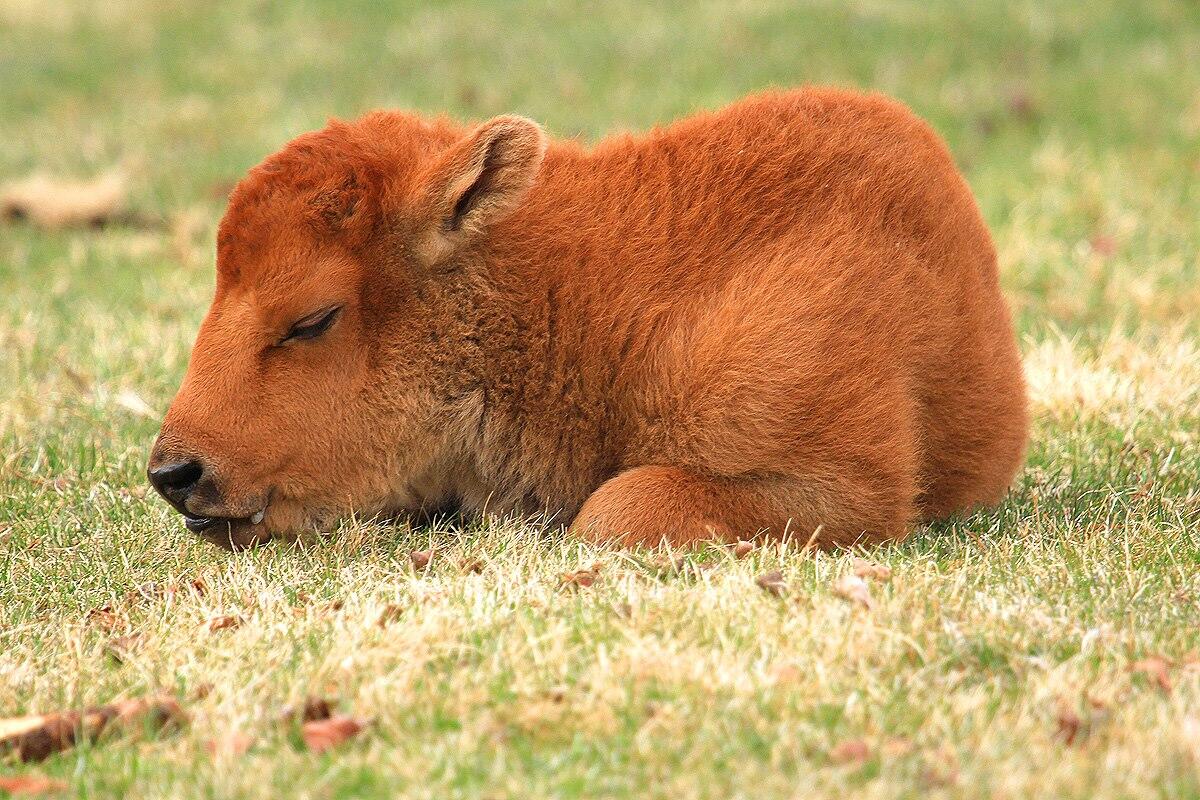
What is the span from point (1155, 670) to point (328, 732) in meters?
1.93

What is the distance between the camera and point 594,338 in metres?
4.62

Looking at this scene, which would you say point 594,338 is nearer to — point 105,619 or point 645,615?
point 645,615

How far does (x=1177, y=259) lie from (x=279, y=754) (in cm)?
684

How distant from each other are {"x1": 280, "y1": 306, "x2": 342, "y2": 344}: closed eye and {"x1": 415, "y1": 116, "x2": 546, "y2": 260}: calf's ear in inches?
13.8

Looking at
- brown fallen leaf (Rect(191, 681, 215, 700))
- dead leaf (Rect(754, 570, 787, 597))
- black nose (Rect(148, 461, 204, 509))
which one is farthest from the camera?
black nose (Rect(148, 461, 204, 509))

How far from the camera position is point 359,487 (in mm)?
4719

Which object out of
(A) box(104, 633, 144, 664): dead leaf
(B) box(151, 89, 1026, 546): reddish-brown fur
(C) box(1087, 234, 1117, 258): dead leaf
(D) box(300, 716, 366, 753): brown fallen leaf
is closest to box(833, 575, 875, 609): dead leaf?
(B) box(151, 89, 1026, 546): reddish-brown fur

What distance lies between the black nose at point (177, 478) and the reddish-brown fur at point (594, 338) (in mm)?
31

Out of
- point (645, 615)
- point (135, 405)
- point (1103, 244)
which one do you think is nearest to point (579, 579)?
point (645, 615)

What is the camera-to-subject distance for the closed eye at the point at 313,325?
4527 millimetres

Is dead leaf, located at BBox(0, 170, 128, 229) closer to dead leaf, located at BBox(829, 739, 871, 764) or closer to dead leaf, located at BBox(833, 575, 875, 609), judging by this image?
dead leaf, located at BBox(833, 575, 875, 609)

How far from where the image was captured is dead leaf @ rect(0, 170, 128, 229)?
33.6 feet

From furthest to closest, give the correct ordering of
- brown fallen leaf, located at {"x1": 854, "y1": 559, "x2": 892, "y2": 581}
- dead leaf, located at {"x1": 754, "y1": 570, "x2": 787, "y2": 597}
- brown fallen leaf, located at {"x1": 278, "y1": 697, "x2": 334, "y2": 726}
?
brown fallen leaf, located at {"x1": 854, "y1": 559, "x2": 892, "y2": 581}, dead leaf, located at {"x1": 754, "y1": 570, "x2": 787, "y2": 597}, brown fallen leaf, located at {"x1": 278, "y1": 697, "x2": 334, "y2": 726}

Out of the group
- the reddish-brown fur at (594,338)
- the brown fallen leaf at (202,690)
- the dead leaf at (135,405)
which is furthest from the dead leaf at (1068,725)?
the dead leaf at (135,405)
